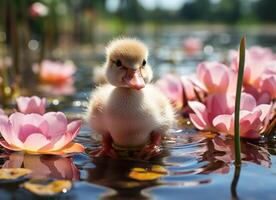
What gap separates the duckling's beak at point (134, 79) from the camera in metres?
1.80

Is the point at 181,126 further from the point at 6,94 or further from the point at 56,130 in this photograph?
the point at 6,94

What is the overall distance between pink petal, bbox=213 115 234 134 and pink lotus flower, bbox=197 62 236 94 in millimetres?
435

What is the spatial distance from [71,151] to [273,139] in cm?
93

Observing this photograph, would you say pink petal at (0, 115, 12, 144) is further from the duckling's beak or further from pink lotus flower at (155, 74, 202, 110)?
pink lotus flower at (155, 74, 202, 110)

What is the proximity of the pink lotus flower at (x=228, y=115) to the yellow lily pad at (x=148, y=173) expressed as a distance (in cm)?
39

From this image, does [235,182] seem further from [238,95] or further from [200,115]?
[200,115]

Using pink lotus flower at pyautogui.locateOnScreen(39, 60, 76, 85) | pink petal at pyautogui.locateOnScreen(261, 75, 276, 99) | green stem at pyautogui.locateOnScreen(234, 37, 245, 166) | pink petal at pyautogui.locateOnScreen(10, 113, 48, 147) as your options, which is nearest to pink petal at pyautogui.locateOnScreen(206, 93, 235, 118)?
pink petal at pyautogui.locateOnScreen(261, 75, 276, 99)

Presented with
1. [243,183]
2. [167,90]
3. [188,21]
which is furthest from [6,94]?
[188,21]

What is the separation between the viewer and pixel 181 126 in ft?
8.53

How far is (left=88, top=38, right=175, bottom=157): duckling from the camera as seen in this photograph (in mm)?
1871

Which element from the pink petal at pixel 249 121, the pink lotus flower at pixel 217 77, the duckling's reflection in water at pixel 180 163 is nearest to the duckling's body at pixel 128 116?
the duckling's reflection in water at pixel 180 163

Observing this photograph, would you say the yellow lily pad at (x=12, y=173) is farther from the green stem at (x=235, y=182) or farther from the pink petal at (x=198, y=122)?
the pink petal at (x=198, y=122)

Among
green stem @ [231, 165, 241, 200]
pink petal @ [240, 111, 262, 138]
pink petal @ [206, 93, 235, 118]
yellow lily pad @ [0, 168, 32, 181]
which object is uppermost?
pink petal @ [206, 93, 235, 118]

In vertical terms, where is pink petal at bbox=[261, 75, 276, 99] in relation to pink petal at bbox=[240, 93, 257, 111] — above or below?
above
